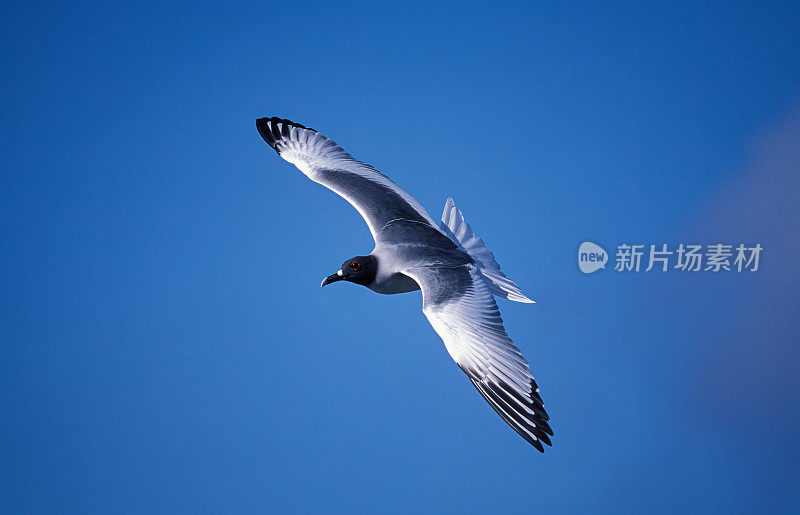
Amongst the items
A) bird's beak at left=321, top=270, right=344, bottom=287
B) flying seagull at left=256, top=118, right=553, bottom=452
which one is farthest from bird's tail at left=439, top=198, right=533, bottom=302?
bird's beak at left=321, top=270, right=344, bottom=287

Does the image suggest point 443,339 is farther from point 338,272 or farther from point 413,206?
point 413,206

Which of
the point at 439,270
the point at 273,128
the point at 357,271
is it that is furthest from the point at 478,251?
the point at 273,128

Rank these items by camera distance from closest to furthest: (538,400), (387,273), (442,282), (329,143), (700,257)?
1. (538,400)
2. (442,282)
3. (387,273)
4. (700,257)
5. (329,143)

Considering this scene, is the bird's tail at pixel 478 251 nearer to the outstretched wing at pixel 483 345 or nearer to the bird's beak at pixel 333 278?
the outstretched wing at pixel 483 345

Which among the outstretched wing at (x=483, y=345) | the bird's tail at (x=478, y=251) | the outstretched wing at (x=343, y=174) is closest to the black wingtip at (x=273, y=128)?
the outstretched wing at (x=343, y=174)

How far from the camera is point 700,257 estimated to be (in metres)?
2.47

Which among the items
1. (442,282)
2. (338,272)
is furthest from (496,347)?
(338,272)

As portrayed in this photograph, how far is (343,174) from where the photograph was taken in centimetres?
253

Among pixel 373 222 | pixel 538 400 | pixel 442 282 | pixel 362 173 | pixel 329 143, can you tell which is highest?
pixel 329 143

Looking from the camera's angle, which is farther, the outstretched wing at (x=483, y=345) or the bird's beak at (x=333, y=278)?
the bird's beak at (x=333, y=278)

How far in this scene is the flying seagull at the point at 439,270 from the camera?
1.62 metres

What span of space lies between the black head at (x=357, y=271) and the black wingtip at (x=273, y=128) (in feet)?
2.94

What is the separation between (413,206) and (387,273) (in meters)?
0.40

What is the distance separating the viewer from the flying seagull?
63.7 inches
